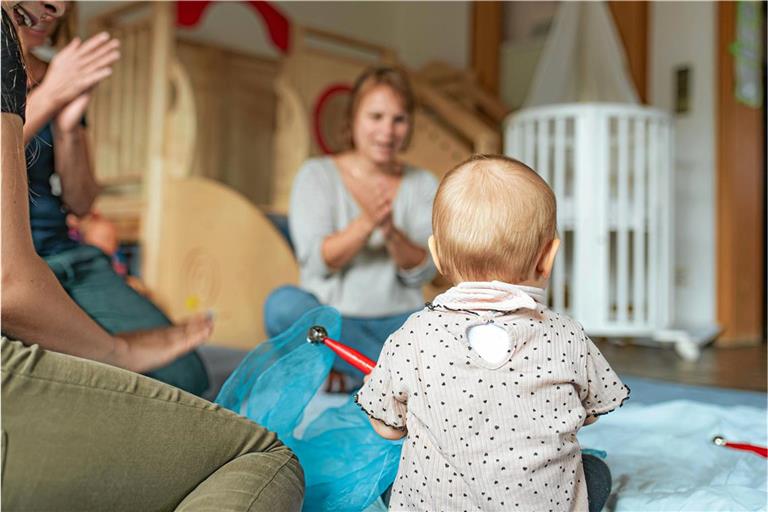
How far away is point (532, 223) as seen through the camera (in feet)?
2.19

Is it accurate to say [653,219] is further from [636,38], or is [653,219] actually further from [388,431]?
[388,431]

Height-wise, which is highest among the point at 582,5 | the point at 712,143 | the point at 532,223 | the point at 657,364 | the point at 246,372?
the point at 582,5

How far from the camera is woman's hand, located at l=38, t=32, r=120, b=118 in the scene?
992 millimetres

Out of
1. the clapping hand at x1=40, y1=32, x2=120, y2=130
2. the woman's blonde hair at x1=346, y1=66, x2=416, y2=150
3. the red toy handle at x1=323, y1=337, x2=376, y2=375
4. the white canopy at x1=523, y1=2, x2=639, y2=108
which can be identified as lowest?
the red toy handle at x1=323, y1=337, x2=376, y2=375

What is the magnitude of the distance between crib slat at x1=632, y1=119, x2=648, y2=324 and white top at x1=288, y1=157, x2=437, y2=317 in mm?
1362

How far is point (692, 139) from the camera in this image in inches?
130

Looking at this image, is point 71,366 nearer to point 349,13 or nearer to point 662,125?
point 662,125

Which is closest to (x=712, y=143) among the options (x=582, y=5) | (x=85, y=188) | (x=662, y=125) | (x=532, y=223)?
(x=662, y=125)

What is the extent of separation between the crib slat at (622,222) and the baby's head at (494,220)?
2.19 meters

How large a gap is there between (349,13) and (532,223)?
366cm

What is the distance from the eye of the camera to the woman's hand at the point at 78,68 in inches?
39.0

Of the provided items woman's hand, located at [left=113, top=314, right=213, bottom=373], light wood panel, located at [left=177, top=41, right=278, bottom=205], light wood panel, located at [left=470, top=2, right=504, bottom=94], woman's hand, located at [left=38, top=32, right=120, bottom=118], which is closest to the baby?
woman's hand, located at [left=113, top=314, right=213, bottom=373]

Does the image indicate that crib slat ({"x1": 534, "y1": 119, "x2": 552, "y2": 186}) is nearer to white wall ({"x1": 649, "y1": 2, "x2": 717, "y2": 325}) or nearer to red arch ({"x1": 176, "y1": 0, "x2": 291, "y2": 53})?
white wall ({"x1": 649, "y1": 2, "x2": 717, "y2": 325})

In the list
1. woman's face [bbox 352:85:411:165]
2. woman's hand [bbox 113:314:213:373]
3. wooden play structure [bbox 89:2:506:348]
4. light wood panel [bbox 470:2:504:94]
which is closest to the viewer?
woman's hand [bbox 113:314:213:373]
